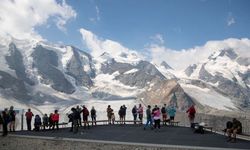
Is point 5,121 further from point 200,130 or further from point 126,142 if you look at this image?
point 200,130

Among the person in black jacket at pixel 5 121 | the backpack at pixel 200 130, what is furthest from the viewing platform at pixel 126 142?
the backpack at pixel 200 130

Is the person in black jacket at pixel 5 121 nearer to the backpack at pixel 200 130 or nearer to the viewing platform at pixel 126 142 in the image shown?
the viewing platform at pixel 126 142

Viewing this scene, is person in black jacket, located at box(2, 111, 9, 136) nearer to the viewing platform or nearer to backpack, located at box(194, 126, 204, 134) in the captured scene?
the viewing platform

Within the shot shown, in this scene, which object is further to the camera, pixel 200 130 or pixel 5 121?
pixel 200 130

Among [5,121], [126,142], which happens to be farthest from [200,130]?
[5,121]

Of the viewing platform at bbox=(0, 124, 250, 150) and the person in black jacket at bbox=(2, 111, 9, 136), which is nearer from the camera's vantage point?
the viewing platform at bbox=(0, 124, 250, 150)

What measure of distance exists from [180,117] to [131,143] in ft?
80.6

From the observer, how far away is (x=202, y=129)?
33.7m

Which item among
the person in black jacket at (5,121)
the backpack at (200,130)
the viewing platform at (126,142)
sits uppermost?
the person in black jacket at (5,121)

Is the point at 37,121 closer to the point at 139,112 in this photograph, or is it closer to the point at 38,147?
the point at 38,147

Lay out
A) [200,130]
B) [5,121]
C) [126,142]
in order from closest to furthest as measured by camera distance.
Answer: [126,142] → [5,121] → [200,130]

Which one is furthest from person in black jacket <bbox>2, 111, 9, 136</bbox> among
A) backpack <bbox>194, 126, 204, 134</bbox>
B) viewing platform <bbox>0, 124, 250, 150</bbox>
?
backpack <bbox>194, 126, 204, 134</bbox>

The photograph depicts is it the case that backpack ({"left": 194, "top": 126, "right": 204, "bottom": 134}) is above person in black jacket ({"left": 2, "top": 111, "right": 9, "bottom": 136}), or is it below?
below

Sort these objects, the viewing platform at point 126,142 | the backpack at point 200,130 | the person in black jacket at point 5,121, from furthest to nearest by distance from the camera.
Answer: the backpack at point 200,130 < the person in black jacket at point 5,121 < the viewing platform at point 126,142
